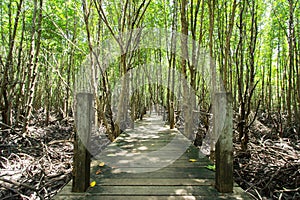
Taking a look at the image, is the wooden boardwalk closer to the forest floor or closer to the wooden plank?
the wooden plank

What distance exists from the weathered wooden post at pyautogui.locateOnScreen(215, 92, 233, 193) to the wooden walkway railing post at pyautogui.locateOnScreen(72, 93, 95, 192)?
1016 millimetres

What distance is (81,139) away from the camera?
1.68 metres

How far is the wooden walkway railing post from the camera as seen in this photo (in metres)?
1.69

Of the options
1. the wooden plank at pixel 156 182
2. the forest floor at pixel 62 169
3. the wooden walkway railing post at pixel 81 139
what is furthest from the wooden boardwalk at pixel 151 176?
the forest floor at pixel 62 169

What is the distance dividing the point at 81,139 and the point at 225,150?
1.11 meters

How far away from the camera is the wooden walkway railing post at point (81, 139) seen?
5.53 feet

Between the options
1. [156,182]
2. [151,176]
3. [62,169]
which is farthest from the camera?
[62,169]

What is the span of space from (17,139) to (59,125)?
2.53 m

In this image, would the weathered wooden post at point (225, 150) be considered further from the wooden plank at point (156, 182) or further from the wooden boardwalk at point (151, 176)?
the wooden plank at point (156, 182)

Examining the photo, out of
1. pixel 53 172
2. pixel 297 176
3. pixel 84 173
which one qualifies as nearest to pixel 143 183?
pixel 84 173

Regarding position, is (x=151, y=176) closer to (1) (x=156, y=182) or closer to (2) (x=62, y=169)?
(1) (x=156, y=182)

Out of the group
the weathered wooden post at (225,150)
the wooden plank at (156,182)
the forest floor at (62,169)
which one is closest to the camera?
the weathered wooden post at (225,150)

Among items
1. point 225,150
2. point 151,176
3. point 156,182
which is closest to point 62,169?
point 151,176

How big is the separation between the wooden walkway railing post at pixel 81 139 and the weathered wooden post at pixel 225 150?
3.33 feet
